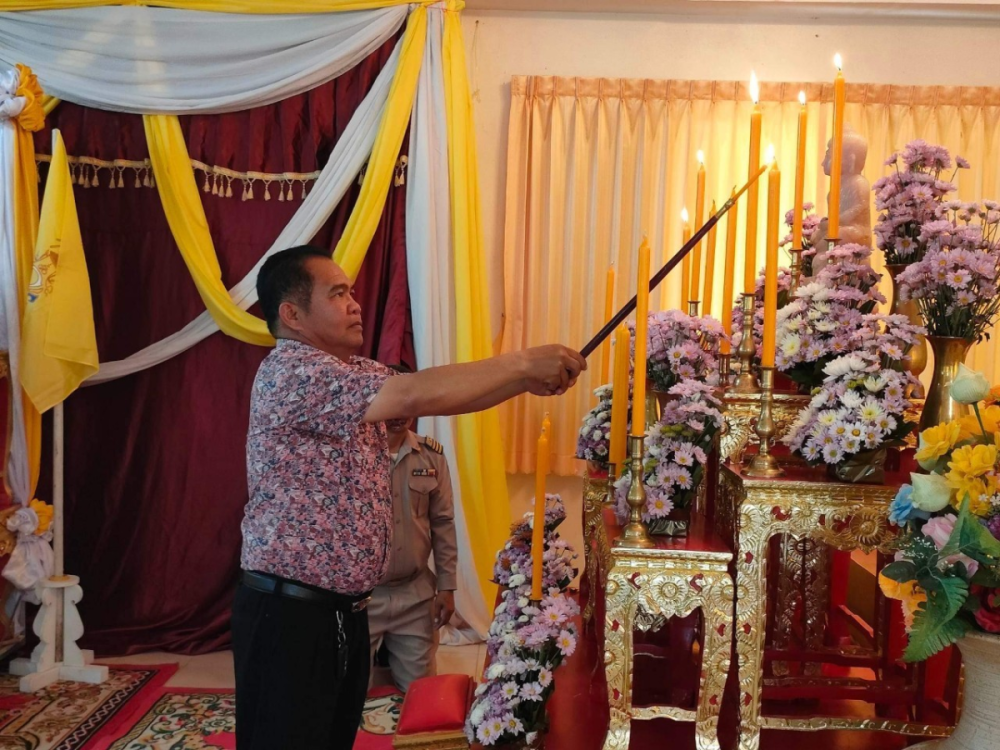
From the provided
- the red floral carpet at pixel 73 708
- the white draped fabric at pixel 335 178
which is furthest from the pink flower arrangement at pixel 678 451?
the white draped fabric at pixel 335 178

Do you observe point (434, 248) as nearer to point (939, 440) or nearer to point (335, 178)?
point (335, 178)

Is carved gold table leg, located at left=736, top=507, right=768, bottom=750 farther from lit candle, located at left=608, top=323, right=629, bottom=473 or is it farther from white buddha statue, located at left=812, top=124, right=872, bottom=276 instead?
white buddha statue, located at left=812, top=124, right=872, bottom=276

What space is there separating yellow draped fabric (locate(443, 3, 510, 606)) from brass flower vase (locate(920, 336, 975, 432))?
2183 millimetres

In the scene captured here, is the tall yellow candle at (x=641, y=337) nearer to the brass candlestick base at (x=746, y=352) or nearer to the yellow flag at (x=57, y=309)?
the brass candlestick base at (x=746, y=352)

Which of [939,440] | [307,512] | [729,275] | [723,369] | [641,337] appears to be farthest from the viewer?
[723,369]

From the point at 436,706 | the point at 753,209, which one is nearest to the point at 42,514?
the point at 436,706

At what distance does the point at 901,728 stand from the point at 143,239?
3.27 meters

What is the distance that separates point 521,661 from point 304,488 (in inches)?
22.1

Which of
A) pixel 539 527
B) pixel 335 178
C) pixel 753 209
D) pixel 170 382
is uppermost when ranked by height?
pixel 335 178

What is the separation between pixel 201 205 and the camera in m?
3.66

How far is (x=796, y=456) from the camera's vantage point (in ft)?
5.56

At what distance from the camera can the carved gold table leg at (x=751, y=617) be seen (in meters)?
1.47

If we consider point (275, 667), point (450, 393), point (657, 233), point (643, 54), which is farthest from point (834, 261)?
point (643, 54)

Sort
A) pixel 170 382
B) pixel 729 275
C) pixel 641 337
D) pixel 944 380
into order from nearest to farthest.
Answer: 1. pixel 641 337
2. pixel 944 380
3. pixel 729 275
4. pixel 170 382
